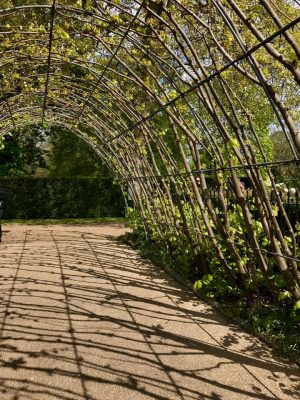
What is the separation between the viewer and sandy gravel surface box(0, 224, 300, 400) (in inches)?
98.4

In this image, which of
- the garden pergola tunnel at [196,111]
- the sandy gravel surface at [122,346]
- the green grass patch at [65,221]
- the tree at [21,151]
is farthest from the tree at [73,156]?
the sandy gravel surface at [122,346]

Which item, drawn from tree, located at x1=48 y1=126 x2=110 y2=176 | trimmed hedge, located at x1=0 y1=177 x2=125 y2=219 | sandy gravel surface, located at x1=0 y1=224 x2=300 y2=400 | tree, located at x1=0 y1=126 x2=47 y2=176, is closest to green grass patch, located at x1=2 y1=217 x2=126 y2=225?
trimmed hedge, located at x1=0 y1=177 x2=125 y2=219

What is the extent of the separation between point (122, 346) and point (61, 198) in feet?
39.9

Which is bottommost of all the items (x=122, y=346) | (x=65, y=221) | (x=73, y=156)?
(x=122, y=346)

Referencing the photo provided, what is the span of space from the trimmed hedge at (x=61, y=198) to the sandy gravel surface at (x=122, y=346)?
373 inches

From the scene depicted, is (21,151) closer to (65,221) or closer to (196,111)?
(65,221)

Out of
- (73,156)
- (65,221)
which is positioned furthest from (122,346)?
(73,156)

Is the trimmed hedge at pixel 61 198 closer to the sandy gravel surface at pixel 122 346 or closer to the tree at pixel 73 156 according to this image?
the tree at pixel 73 156

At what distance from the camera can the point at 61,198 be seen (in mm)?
14820

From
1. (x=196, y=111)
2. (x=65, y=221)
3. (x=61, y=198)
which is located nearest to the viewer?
(x=196, y=111)

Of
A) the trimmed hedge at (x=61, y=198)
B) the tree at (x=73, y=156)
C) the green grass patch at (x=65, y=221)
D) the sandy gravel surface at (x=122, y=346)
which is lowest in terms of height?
the sandy gravel surface at (x=122, y=346)

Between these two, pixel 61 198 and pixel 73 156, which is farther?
pixel 73 156

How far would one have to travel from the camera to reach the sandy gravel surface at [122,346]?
250 centimetres

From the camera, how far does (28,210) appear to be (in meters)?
14.5
